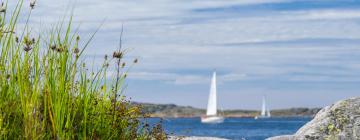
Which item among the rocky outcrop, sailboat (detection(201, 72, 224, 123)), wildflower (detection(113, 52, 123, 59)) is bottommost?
the rocky outcrop

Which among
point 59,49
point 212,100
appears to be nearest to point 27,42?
point 59,49

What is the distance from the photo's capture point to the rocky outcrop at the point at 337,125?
456 inches

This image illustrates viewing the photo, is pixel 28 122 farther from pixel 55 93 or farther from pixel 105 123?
pixel 105 123

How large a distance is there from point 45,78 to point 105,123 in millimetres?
841

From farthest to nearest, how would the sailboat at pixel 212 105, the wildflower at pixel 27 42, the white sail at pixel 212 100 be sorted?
the sailboat at pixel 212 105
the white sail at pixel 212 100
the wildflower at pixel 27 42

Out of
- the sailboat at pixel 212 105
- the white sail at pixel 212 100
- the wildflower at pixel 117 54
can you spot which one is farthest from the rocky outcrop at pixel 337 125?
the white sail at pixel 212 100

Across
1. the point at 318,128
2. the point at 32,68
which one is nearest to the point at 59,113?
the point at 32,68

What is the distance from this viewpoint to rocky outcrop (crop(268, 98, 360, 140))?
11.6 m

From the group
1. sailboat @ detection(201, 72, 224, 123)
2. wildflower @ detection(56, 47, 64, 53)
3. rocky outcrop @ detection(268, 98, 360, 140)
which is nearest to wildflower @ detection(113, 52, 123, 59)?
wildflower @ detection(56, 47, 64, 53)

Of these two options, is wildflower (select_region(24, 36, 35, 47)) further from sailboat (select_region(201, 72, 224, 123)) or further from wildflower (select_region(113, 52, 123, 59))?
sailboat (select_region(201, 72, 224, 123))

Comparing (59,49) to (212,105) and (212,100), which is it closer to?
(212,100)

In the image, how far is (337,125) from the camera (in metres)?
11.8

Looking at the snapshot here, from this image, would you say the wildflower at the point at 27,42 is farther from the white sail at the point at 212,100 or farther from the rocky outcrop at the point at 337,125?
the white sail at the point at 212,100

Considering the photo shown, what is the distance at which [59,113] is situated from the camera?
25.0ft
